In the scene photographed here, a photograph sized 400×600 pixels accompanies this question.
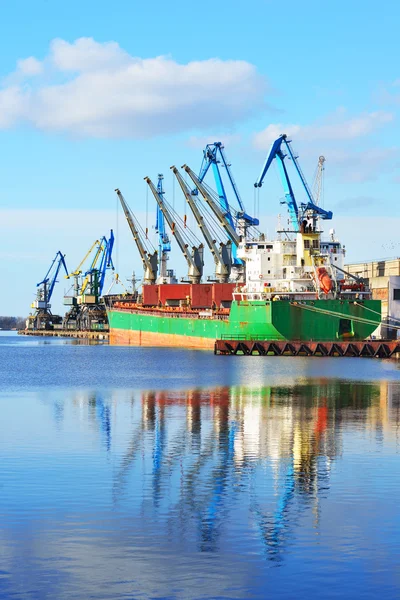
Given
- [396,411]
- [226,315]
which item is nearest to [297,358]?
[226,315]

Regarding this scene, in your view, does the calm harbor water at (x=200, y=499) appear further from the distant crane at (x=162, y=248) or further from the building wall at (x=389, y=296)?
the distant crane at (x=162, y=248)

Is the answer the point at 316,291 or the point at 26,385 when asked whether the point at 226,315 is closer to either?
the point at 316,291

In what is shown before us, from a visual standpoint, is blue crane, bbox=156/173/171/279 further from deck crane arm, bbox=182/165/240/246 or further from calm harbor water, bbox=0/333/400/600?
calm harbor water, bbox=0/333/400/600

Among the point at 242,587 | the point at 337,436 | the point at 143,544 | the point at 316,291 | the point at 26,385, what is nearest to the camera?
the point at 242,587

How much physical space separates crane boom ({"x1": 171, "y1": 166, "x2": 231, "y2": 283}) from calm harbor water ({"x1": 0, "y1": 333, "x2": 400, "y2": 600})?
89210 mm

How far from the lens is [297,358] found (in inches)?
3110

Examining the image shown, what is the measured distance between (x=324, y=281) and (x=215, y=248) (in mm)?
45163

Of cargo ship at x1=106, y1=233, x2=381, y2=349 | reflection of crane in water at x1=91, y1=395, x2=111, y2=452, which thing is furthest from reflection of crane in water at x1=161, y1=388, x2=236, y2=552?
cargo ship at x1=106, y1=233, x2=381, y2=349

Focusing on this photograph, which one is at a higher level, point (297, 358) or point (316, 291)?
point (316, 291)

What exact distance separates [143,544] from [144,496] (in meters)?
3.86

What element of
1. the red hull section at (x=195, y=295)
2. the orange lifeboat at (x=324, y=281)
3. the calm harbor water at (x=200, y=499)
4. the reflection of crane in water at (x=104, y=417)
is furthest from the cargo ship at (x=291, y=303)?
the calm harbor water at (x=200, y=499)

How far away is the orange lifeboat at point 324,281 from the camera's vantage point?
284ft

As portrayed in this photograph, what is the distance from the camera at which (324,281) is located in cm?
8675

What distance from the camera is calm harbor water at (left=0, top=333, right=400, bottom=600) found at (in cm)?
1430
